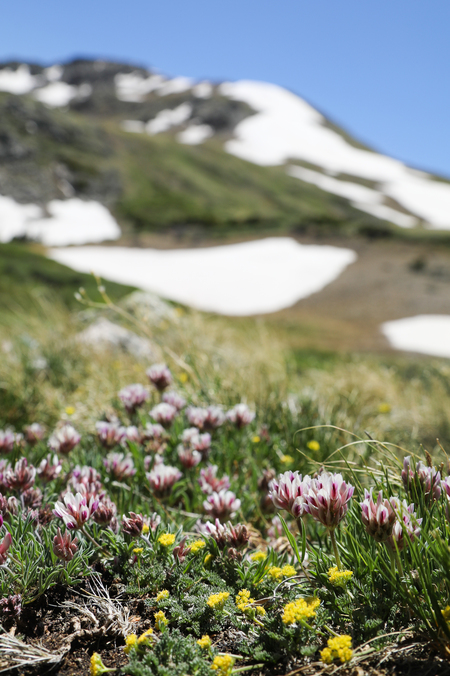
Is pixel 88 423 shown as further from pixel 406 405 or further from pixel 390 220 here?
pixel 390 220

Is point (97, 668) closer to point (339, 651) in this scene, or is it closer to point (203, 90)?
point (339, 651)

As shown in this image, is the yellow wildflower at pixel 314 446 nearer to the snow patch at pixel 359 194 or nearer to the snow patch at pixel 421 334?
the snow patch at pixel 421 334

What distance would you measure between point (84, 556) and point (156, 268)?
17594mm

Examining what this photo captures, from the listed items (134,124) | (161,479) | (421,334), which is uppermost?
(161,479)

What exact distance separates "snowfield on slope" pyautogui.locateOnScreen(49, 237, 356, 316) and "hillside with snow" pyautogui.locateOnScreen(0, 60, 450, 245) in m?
4.02

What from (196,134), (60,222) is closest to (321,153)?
(196,134)

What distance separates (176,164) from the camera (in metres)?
56.2

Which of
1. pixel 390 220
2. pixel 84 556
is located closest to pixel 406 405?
pixel 84 556

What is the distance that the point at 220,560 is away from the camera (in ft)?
5.71

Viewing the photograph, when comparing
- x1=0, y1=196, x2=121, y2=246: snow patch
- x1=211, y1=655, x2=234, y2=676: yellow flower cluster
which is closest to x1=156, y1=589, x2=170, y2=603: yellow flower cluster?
x1=211, y1=655, x2=234, y2=676: yellow flower cluster

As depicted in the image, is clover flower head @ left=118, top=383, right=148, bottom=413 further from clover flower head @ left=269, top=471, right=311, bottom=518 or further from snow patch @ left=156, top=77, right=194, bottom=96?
snow patch @ left=156, top=77, right=194, bottom=96

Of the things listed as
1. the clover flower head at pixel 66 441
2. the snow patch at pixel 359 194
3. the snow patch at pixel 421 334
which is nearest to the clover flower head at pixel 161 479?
the clover flower head at pixel 66 441

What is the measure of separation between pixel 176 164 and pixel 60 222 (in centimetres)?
2466

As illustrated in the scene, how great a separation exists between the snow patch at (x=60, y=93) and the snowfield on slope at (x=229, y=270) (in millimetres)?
89805
